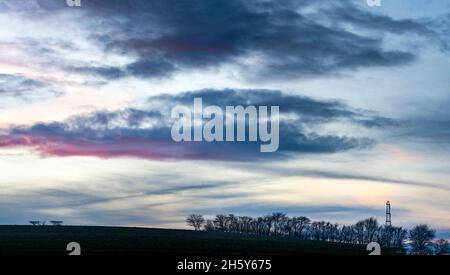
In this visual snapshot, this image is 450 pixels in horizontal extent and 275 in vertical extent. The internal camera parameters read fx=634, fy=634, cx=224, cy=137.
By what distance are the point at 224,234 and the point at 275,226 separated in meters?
11.0

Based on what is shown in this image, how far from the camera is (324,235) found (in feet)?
141

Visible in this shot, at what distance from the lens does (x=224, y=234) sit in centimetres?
3656
